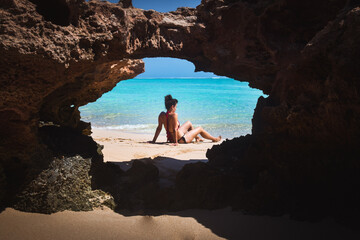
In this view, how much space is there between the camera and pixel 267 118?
2.32m

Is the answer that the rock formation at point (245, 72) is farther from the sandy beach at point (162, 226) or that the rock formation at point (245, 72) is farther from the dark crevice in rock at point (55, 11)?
the sandy beach at point (162, 226)

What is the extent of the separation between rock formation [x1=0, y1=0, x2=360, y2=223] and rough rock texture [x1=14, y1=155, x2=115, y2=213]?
11 cm

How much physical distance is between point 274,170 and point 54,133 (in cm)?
219

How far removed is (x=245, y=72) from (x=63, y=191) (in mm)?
2286

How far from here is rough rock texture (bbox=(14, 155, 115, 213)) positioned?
2143 mm

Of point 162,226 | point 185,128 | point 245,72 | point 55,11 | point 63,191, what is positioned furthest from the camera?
point 185,128

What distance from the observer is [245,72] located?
3.00m

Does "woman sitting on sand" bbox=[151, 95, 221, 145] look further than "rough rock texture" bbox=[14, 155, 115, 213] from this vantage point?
Yes

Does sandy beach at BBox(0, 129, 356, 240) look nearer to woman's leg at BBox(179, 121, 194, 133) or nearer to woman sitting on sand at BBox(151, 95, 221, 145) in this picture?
woman sitting on sand at BBox(151, 95, 221, 145)

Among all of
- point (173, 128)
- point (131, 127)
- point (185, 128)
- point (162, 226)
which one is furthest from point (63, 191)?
point (131, 127)

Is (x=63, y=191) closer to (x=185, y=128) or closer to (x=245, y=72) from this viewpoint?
(x=245, y=72)

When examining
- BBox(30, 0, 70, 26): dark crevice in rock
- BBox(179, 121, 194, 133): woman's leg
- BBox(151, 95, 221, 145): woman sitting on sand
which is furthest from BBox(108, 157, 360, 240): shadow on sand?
BBox(179, 121, 194, 133): woman's leg

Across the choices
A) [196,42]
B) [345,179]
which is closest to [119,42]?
[196,42]

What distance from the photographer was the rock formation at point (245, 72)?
69.2 inches
